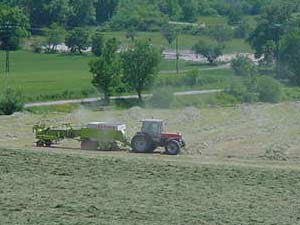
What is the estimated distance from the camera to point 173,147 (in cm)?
2870

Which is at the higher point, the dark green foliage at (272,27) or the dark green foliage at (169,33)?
the dark green foliage at (272,27)

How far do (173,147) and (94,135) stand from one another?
2.66 m

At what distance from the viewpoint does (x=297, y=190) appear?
2211 cm

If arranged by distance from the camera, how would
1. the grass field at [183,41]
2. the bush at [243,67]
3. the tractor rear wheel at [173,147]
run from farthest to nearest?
the grass field at [183,41]
the bush at [243,67]
the tractor rear wheel at [173,147]

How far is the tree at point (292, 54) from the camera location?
2648 inches

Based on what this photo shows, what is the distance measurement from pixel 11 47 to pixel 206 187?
63.2 metres

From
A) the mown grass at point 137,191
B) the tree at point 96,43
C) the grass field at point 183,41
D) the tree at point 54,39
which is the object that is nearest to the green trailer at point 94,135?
the mown grass at point 137,191

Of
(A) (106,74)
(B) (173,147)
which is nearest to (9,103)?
(A) (106,74)

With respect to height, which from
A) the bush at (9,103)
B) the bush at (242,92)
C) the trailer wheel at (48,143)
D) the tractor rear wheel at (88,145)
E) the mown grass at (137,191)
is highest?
the mown grass at (137,191)

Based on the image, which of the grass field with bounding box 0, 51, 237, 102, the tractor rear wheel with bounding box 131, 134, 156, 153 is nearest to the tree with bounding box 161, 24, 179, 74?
the grass field with bounding box 0, 51, 237, 102

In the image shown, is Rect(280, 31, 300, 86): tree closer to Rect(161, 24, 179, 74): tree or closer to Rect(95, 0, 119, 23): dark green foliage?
Rect(161, 24, 179, 74): tree

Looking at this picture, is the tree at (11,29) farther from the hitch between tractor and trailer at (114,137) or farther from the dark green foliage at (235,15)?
the hitch between tractor and trailer at (114,137)

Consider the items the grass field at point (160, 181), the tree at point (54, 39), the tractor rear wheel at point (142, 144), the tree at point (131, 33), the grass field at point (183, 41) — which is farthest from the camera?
the grass field at point (183, 41)

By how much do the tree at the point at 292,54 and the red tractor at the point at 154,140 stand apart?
39.2 metres
